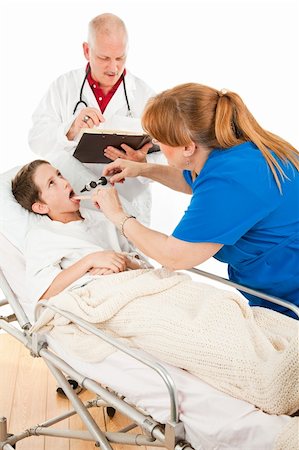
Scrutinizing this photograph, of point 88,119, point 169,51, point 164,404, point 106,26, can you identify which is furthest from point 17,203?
point 169,51

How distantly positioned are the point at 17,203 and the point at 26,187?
0.21ft

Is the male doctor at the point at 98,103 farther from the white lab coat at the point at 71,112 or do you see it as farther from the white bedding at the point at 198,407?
the white bedding at the point at 198,407

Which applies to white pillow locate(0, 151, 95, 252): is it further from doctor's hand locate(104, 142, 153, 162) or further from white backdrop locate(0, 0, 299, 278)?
white backdrop locate(0, 0, 299, 278)

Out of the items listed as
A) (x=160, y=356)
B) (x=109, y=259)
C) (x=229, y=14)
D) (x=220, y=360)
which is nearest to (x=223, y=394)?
(x=220, y=360)

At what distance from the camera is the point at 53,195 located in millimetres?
2682

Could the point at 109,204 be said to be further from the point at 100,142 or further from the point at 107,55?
the point at 107,55

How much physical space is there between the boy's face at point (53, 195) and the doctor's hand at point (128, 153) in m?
0.18

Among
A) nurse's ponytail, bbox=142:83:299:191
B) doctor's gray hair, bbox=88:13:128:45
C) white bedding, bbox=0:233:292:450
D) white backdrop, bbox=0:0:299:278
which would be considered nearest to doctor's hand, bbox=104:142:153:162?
doctor's gray hair, bbox=88:13:128:45

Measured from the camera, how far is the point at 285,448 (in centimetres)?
168

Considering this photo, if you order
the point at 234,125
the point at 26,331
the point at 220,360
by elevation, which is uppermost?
the point at 234,125

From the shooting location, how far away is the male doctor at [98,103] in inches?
109

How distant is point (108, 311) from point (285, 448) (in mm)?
615

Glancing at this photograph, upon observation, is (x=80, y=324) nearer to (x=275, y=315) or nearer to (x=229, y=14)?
(x=275, y=315)

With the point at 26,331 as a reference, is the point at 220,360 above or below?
above
